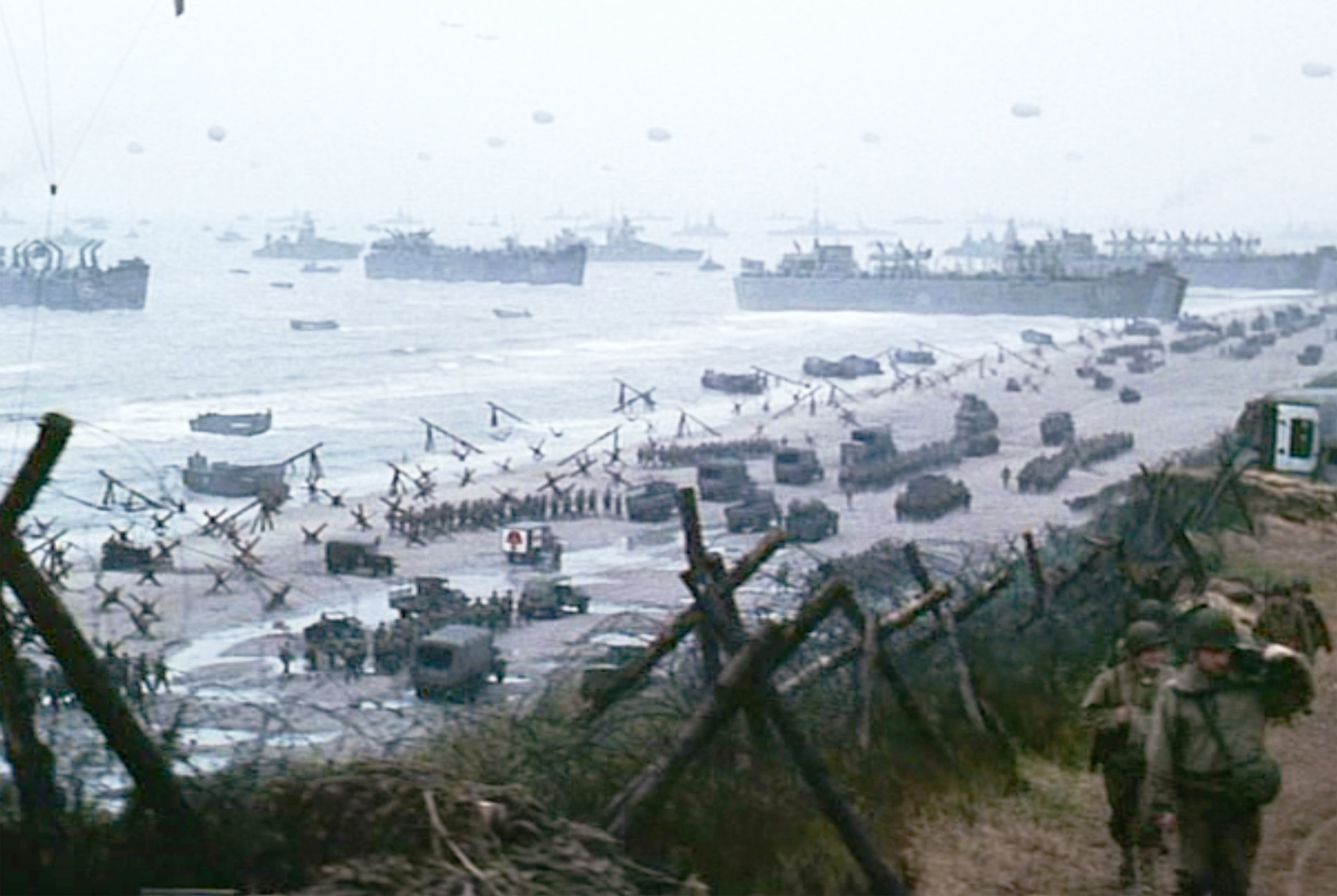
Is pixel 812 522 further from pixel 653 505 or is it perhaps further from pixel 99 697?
pixel 99 697

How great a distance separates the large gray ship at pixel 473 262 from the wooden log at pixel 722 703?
529 feet

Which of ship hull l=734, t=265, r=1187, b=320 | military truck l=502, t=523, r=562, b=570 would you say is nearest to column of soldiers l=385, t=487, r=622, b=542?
military truck l=502, t=523, r=562, b=570

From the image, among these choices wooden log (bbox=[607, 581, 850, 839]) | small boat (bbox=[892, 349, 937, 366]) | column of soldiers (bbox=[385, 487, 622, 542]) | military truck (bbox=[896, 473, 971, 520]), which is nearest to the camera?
wooden log (bbox=[607, 581, 850, 839])

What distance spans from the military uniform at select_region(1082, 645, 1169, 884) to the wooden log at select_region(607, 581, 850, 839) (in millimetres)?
1848

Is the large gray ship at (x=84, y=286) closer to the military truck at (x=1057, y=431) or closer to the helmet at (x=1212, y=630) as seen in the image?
the military truck at (x=1057, y=431)

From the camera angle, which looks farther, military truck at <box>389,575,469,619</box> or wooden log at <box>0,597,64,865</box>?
military truck at <box>389,575,469,619</box>

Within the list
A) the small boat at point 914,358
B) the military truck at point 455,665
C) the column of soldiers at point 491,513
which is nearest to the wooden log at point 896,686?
the military truck at point 455,665

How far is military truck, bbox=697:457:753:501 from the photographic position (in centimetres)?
4641

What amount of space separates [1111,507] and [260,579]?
852 inches

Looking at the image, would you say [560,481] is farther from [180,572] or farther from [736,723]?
[736,723]

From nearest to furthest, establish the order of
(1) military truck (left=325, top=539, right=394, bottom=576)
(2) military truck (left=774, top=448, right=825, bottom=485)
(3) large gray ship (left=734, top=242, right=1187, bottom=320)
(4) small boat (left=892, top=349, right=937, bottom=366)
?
(1) military truck (left=325, top=539, right=394, bottom=576)
(2) military truck (left=774, top=448, right=825, bottom=485)
(4) small boat (left=892, top=349, right=937, bottom=366)
(3) large gray ship (left=734, top=242, right=1187, bottom=320)

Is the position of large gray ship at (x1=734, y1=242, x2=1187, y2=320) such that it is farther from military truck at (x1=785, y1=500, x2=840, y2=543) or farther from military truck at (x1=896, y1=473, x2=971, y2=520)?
military truck at (x1=785, y1=500, x2=840, y2=543)

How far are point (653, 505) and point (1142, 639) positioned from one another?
36724 millimetres

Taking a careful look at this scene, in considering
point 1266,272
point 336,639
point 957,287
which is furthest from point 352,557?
point 1266,272
